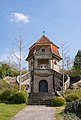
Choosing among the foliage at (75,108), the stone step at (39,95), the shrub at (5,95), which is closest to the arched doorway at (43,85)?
the stone step at (39,95)

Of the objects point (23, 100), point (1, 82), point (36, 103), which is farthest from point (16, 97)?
point (1, 82)

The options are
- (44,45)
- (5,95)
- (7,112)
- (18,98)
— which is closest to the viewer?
(7,112)

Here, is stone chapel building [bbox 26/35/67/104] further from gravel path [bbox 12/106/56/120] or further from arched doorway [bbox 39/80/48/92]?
gravel path [bbox 12/106/56/120]

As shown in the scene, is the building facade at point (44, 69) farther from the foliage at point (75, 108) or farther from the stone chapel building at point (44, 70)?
the foliage at point (75, 108)

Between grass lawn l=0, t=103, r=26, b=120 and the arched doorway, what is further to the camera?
the arched doorway

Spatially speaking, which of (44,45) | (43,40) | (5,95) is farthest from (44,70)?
(5,95)

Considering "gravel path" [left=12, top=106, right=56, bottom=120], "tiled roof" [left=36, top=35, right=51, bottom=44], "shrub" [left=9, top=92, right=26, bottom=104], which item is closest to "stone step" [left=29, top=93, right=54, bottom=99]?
"shrub" [left=9, top=92, right=26, bottom=104]

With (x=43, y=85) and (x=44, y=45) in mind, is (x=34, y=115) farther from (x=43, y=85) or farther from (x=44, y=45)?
(x=44, y=45)

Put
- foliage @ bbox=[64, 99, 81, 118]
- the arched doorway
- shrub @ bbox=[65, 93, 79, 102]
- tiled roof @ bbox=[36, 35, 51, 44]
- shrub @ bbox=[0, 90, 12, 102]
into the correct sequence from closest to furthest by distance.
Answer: foliage @ bbox=[64, 99, 81, 118] < shrub @ bbox=[65, 93, 79, 102] < shrub @ bbox=[0, 90, 12, 102] < the arched doorway < tiled roof @ bbox=[36, 35, 51, 44]

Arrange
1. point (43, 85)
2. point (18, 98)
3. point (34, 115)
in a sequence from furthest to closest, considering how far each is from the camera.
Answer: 1. point (43, 85)
2. point (18, 98)
3. point (34, 115)

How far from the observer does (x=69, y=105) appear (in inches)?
826

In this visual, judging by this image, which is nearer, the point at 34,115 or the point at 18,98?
the point at 34,115

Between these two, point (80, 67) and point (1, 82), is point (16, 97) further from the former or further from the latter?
point (80, 67)

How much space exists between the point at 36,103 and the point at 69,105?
427 inches
